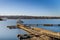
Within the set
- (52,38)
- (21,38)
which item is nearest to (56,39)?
(52,38)

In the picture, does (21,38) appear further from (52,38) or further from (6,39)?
(52,38)

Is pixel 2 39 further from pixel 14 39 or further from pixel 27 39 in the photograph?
pixel 27 39

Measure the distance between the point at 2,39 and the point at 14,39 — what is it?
2.27ft

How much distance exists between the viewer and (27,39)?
902 centimetres

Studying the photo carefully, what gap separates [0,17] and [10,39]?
20259 mm

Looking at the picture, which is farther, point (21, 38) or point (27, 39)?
point (21, 38)

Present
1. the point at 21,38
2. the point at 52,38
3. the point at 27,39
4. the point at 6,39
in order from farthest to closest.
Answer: the point at 6,39 → the point at 21,38 → the point at 27,39 → the point at 52,38

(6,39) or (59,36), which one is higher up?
(59,36)

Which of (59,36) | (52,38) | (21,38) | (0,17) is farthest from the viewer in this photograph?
(0,17)

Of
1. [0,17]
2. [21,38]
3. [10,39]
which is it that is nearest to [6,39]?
[10,39]

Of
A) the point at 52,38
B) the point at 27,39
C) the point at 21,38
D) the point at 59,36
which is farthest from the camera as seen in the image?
the point at 21,38

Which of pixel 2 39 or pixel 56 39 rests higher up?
pixel 56 39

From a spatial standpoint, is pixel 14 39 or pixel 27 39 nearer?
pixel 27 39

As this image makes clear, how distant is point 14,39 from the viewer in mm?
10594
